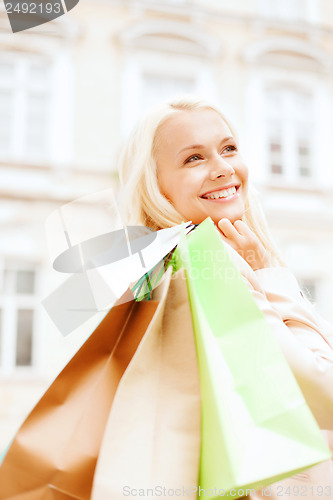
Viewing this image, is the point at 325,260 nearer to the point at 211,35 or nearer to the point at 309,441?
the point at 211,35

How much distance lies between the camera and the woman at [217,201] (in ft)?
3.68

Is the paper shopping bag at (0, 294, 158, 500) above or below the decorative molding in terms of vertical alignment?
below

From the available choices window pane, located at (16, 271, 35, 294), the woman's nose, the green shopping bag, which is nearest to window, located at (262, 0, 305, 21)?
window pane, located at (16, 271, 35, 294)

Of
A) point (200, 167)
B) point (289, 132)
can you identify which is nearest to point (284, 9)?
point (289, 132)

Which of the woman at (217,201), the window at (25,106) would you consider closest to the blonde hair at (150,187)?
the woman at (217,201)

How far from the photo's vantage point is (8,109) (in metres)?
8.62

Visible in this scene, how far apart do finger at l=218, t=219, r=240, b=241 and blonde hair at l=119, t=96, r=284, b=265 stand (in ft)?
0.41

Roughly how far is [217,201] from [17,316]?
676 cm

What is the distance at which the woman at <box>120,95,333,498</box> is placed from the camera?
44.2 inches

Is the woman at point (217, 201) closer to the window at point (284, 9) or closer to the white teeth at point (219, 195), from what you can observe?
the white teeth at point (219, 195)

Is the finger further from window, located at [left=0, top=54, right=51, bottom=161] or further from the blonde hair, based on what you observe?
window, located at [left=0, top=54, right=51, bottom=161]

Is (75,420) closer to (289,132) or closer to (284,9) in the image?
(289,132)

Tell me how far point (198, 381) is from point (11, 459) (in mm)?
303

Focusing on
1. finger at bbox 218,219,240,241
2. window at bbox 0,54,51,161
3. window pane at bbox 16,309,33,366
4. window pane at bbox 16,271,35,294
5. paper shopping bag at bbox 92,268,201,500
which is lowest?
paper shopping bag at bbox 92,268,201,500
